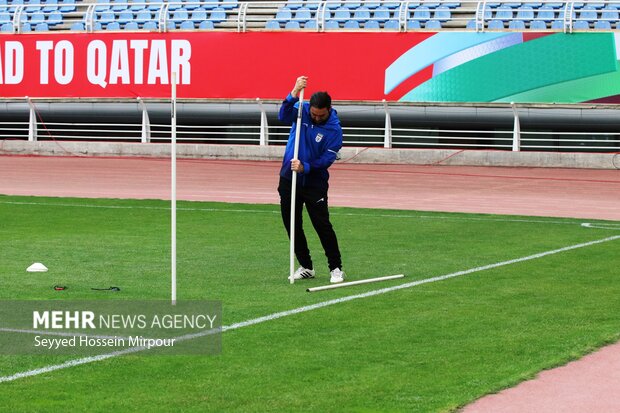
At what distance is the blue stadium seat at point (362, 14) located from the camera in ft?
126

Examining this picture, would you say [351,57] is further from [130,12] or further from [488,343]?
[488,343]

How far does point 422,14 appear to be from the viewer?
124 ft

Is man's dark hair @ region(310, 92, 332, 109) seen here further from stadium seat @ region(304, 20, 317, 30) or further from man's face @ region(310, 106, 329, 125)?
stadium seat @ region(304, 20, 317, 30)

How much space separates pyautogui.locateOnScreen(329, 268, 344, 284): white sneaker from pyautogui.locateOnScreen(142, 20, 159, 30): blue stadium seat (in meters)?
28.3

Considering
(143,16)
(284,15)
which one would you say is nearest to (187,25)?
(143,16)

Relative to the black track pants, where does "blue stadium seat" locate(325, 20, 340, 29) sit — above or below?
above

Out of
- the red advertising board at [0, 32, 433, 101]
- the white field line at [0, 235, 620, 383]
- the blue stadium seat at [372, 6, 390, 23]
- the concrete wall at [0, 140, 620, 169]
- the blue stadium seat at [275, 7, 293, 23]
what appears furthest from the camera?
the blue stadium seat at [275, 7, 293, 23]

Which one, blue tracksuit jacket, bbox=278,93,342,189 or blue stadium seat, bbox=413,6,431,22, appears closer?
blue tracksuit jacket, bbox=278,93,342,189

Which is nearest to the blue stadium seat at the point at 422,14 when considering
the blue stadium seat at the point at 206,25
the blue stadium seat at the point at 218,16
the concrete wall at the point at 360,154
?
the concrete wall at the point at 360,154

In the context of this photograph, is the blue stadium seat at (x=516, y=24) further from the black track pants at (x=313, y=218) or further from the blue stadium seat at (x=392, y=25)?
the black track pants at (x=313, y=218)

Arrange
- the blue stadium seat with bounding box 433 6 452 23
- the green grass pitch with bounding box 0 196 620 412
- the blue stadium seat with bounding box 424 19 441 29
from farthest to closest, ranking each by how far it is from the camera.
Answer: the blue stadium seat with bounding box 433 6 452 23, the blue stadium seat with bounding box 424 19 441 29, the green grass pitch with bounding box 0 196 620 412

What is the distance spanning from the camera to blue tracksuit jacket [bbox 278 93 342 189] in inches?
516

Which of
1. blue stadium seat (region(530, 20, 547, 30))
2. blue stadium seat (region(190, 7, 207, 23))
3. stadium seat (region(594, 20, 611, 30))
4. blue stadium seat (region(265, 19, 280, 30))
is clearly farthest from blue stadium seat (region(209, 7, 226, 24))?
stadium seat (region(594, 20, 611, 30))

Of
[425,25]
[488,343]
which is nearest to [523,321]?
[488,343]
